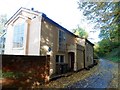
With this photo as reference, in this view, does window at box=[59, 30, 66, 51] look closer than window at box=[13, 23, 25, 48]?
No

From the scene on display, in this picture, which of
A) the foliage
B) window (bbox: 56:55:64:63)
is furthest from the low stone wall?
window (bbox: 56:55:64:63)

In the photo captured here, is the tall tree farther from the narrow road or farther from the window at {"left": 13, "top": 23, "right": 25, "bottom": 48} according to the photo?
the window at {"left": 13, "top": 23, "right": 25, "bottom": 48}

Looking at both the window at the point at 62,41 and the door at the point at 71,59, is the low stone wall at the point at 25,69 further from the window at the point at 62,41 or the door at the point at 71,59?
the door at the point at 71,59

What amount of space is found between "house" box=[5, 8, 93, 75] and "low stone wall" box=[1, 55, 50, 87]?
2510mm

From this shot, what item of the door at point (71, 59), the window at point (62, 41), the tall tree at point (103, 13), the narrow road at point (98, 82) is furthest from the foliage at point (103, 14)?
the door at point (71, 59)

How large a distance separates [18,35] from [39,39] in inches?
130

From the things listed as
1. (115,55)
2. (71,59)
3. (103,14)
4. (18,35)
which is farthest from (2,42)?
(115,55)

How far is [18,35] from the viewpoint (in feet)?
57.2

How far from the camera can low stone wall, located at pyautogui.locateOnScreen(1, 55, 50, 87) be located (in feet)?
33.6

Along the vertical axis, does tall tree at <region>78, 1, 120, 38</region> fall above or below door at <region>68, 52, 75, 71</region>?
above

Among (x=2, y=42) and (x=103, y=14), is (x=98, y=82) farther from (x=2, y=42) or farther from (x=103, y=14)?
(x=2, y=42)

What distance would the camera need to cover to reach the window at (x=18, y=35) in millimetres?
16900

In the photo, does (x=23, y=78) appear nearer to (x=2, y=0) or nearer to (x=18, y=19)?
(x=2, y=0)

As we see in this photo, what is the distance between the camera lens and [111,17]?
472 inches
